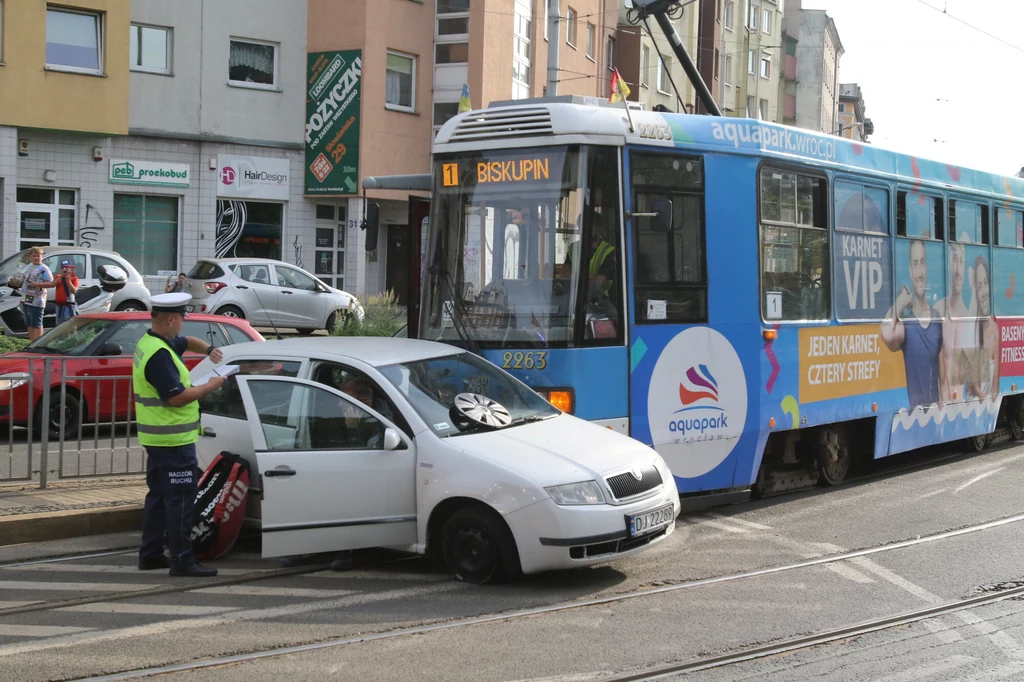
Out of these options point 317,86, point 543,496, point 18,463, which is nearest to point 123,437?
point 18,463

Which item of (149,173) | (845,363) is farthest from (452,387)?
(149,173)

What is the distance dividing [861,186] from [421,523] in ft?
21.2

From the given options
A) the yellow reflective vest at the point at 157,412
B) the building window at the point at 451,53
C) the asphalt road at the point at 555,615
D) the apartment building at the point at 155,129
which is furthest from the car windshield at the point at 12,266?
the building window at the point at 451,53

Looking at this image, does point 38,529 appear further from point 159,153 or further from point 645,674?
point 159,153

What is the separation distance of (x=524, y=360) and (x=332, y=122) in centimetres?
2371

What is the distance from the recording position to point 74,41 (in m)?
27.3

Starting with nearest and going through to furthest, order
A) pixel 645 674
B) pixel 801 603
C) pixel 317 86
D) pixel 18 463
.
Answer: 1. pixel 645 674
2. pixel 801 603
3. pixel 18 463
4. pixel 317 86

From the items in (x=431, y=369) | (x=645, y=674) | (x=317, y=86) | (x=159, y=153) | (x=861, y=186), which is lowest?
(x=645, y=674)

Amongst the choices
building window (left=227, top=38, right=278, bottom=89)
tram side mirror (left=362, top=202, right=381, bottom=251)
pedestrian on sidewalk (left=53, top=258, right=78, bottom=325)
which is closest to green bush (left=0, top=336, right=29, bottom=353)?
pedestrian on sidewalk (left=53, top=258, right=78, bottom=325)

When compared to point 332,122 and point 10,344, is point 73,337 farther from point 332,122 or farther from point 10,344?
point 332,122

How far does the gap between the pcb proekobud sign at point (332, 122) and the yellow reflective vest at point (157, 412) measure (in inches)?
948

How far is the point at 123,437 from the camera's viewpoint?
1033 cm

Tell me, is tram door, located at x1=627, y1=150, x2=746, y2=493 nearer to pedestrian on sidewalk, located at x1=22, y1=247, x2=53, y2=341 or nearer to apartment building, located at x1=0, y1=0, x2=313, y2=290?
pedestrian on sidewalk, located at x1=22, y1=247, x2=53, y2=341

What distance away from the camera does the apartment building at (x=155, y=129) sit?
26656mm
